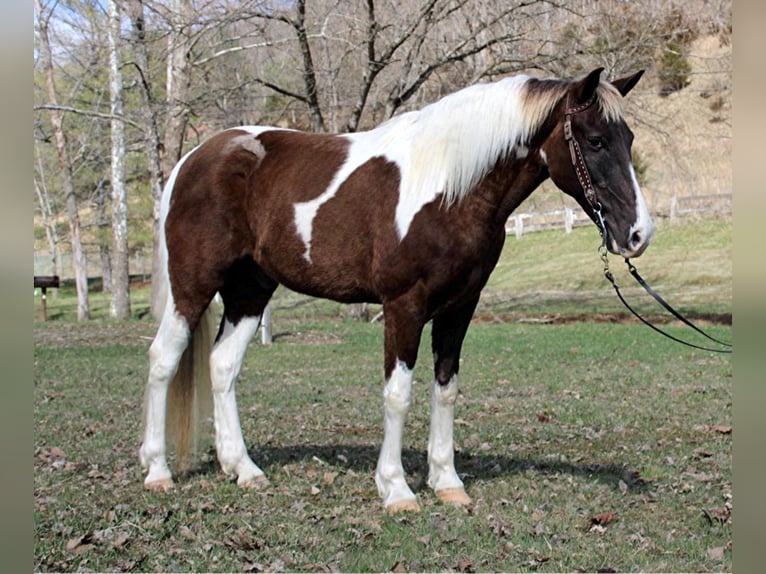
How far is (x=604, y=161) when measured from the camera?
14.2 ft

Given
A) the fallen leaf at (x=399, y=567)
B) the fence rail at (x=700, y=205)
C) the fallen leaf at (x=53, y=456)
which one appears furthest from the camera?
the fence rail at (x=700, y=205)

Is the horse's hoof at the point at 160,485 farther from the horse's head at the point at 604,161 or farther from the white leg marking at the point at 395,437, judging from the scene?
the horse's head at the point at 604,161

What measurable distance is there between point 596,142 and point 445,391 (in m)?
1.77

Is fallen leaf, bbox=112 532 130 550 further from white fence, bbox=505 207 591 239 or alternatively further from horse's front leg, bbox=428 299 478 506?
white fence, bbox=505 207 591 239

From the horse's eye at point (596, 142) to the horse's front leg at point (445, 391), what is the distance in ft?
4.04

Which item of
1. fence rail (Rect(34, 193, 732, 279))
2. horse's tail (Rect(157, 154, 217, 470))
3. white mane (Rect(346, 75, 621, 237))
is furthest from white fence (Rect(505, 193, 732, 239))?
white mane (Rect(346, 75, 621, 237))

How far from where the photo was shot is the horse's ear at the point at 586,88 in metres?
4.25

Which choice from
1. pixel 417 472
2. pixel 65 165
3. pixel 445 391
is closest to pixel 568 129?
pixel 445 391

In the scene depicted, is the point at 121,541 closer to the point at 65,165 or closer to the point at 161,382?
the point at 161,382

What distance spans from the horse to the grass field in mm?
428

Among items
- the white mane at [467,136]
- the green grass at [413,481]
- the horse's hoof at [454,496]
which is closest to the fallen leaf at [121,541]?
the green grass at [413,481]

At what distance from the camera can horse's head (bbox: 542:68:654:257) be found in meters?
4.25
